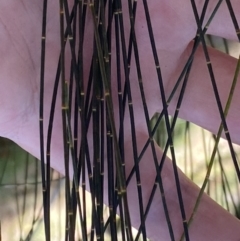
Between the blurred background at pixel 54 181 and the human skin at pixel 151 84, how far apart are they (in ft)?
0.63

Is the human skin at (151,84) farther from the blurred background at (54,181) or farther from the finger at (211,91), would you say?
the blurred background at (54,181)

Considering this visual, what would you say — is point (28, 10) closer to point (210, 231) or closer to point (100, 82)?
point (100, 82)

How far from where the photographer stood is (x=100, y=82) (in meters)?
0.39

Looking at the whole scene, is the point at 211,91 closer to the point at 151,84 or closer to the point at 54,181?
the point at 151,84

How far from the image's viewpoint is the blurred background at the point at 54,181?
0.69 m

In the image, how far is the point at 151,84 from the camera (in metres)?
0.49

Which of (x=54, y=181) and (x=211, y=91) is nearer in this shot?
(x=211, y=91)

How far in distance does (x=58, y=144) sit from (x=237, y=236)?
0.73 ft

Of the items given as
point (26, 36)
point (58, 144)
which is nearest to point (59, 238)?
point (58, 144)

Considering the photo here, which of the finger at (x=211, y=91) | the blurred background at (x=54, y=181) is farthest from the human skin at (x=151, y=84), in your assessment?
the blurred background at (x=54, y=181)

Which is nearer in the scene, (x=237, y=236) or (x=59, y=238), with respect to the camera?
(x=237, y=236)

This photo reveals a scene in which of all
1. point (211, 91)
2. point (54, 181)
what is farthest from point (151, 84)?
point (54, 181)

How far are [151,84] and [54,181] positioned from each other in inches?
11.6

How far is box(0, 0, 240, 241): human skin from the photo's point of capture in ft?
1.43
